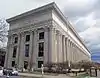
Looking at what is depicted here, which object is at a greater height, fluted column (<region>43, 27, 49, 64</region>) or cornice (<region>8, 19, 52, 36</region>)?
cornice (<region>8, 19, 52, 36</region>)

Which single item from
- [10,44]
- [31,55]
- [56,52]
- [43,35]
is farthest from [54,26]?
[10,44]

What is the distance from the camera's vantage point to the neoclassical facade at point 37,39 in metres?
43.3

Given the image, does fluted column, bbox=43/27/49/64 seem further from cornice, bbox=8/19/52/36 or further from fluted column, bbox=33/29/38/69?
fluted column, bbox=33/29/38/69

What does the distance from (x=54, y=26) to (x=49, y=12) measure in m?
4.84

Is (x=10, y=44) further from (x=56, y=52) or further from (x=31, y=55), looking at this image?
(x=56, y=52)

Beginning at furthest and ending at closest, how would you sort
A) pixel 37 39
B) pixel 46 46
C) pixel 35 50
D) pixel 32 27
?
pixel 32 27 < pixel 37 39 < pixel 35 50 < pixel 46 46

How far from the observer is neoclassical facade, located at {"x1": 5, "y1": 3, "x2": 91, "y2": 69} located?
43.3m

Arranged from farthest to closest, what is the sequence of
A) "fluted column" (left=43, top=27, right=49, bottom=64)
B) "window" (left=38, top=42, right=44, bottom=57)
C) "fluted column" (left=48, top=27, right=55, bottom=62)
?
"window" (left=38, top=42, right=44, bottom=57) → "fluted column" (left=43, top=27, right=49, bottom=64) → "fluted column" (left=48, top=27, right=55, bottom=62)

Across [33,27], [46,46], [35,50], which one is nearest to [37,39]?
[35,50]

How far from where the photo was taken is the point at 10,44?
54.9 meters

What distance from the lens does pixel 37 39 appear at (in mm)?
46406

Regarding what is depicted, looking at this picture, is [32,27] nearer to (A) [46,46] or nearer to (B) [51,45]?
(A) [46,46]

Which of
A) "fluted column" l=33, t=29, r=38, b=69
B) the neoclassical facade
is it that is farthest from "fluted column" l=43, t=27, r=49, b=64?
"fluted column" l=33, t=29, r=38, b=69

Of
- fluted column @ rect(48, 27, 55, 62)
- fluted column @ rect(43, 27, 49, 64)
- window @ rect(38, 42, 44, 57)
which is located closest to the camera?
fluted column @ rect(48, 27, 55, 62)
